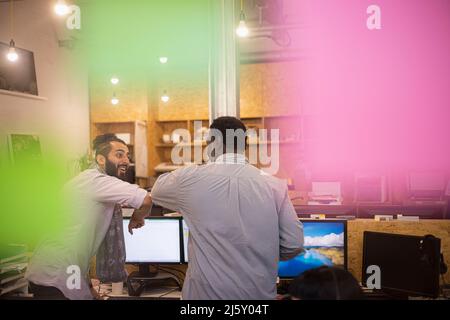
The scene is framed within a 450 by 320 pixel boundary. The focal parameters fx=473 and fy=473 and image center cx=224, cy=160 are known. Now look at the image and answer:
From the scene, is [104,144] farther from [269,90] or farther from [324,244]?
[269,90]

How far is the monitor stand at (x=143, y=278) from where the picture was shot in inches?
109

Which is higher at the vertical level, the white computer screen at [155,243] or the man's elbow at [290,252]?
the man's elbow at [290,252]

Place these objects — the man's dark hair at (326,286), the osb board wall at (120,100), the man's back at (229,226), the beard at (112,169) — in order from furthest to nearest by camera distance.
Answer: the osb board wall at (120,100), the beard at (112,169), the man's back at (229,226), the man's dark hair at (326,286)

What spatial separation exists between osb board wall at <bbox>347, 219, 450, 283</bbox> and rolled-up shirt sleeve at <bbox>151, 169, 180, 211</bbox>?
4.14ft

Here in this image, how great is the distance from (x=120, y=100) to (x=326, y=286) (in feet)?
21.2

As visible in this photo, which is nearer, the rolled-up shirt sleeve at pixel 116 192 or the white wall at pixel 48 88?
the rolled-up shirt sleeve at pixel 116 192

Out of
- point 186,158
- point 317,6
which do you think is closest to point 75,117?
point 186,158

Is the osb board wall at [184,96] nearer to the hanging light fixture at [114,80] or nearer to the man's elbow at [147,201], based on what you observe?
the hanging light fixture at [114,80]

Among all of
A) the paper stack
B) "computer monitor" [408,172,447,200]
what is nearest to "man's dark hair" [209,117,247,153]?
the paper stack

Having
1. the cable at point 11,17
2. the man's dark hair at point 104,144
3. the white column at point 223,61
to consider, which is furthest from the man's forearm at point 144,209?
the cable at point 11,17

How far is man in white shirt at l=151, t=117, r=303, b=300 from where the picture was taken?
1944 mm

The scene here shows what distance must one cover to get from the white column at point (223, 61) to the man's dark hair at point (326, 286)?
1.57 meters

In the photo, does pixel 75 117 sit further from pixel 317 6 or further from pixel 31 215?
pixel 317 6

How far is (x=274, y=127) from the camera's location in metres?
7.45
